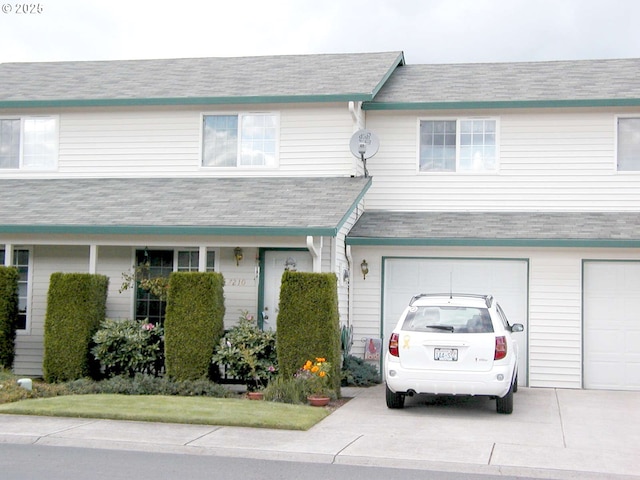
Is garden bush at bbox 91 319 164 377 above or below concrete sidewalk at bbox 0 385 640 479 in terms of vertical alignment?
above

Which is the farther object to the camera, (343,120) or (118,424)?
(343,120)

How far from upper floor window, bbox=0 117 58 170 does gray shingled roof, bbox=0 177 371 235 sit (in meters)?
0.49

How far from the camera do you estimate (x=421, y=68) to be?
1994 cm

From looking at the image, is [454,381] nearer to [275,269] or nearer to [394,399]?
[394,399]

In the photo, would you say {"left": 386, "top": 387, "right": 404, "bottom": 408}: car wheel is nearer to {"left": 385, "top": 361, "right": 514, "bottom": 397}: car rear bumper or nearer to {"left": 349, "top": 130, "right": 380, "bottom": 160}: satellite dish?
{"left": 385, "top": 361, "right": 514, "bottom": 397}: car rear bumper

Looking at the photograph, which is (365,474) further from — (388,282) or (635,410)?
(388,282)

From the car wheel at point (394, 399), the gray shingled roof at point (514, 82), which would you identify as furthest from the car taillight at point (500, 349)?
the gray shingled roof at point (514, 82)

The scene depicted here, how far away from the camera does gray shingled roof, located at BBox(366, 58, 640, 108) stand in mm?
17312

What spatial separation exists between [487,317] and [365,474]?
421 cm

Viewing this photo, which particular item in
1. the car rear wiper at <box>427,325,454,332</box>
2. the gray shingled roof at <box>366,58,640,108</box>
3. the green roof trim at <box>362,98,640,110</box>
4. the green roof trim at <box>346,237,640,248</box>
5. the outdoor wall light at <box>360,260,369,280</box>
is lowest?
the car rear wiper at <box>427,325,454,332</box>

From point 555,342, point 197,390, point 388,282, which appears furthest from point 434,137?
point 197,390

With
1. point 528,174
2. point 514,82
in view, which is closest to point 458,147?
point 528,174

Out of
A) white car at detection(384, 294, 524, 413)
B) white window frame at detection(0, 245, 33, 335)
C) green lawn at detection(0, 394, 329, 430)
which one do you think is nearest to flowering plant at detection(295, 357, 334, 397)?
green lawn at detection(0, 394, 329, 430)

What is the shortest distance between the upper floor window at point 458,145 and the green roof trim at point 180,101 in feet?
5.80
